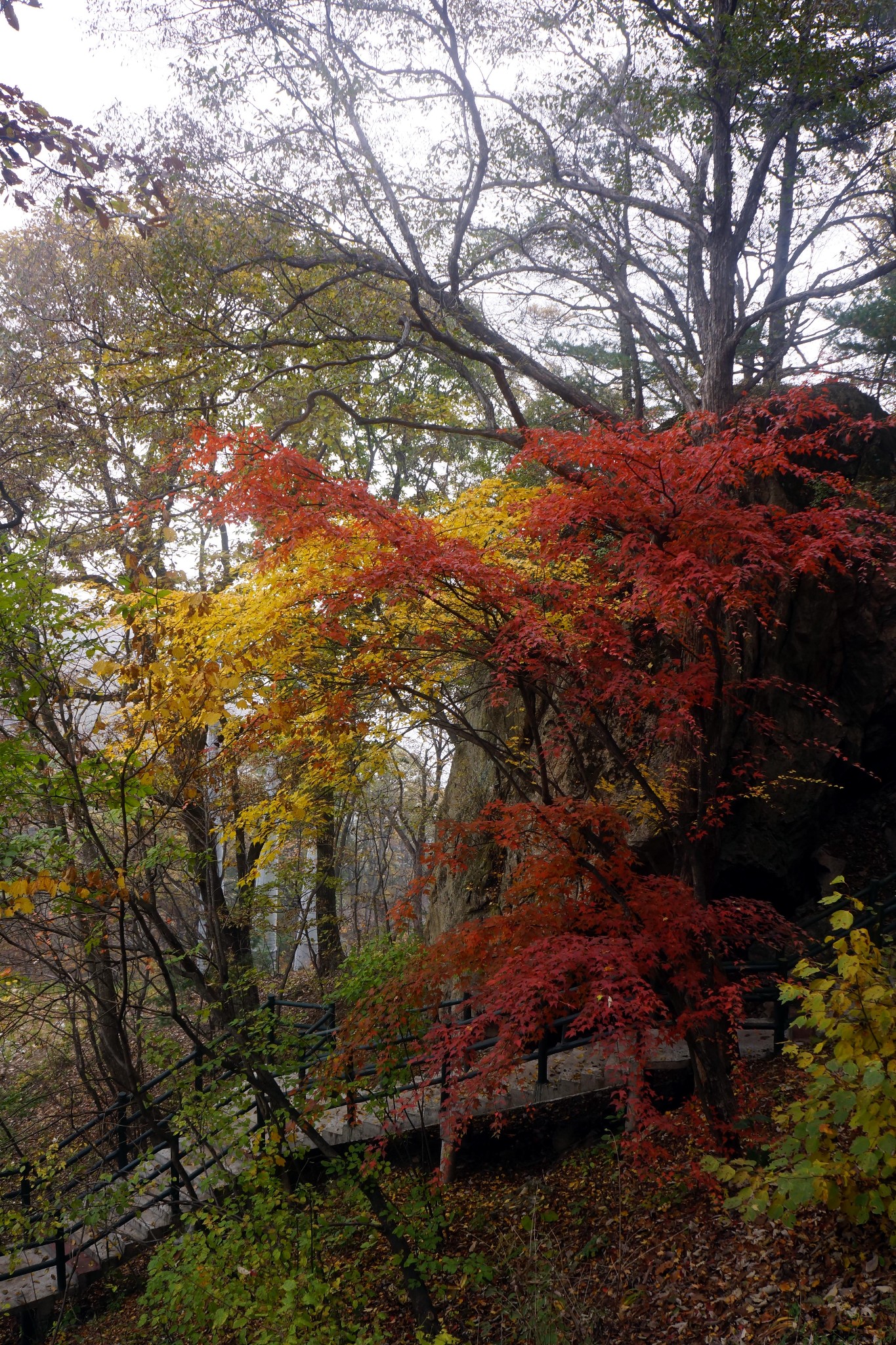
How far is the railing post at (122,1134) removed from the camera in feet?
22.1

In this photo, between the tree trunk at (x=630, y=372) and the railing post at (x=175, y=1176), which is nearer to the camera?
the railing post at (x=175, y=1176)

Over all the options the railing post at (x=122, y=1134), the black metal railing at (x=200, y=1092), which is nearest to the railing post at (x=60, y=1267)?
the black metal railing at (x=200, y=1092)

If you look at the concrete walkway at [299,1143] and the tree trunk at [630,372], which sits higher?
the tree trunk at [630,372]

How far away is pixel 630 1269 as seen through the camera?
4.87 meters

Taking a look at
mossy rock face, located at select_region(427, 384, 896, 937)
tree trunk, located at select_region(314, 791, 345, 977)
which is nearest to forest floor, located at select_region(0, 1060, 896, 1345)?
mossy rock face, located at select_region(427, 384, 896, 937)

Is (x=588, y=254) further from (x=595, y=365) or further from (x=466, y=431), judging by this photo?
(x=466, y=431)

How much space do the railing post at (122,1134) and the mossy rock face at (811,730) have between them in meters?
4.43

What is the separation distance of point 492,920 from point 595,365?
10532 mm

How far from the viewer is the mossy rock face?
912 cm

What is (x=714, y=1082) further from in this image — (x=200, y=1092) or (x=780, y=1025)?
(x=200, y=1092)

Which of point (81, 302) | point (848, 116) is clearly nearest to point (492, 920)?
point (848, 116)

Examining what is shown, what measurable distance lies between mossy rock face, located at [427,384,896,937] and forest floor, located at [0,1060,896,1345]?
2.85 m

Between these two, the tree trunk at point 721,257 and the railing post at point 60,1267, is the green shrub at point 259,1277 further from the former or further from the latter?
the tree trunk at point 721,257

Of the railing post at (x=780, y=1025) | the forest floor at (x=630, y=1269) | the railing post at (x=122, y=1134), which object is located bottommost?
the forest floor at (x=630, y=1269)
